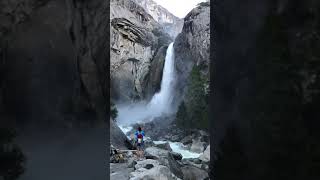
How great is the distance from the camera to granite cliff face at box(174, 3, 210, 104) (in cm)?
2242

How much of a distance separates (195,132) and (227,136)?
56.4 ft

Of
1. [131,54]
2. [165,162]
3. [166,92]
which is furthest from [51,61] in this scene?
[131,54]

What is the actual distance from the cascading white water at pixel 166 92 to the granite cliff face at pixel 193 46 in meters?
0.57

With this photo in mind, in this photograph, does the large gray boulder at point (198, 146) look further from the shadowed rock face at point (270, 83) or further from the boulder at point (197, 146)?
the shadowed rock face at point (270, 83)

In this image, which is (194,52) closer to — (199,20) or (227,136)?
(199,20)

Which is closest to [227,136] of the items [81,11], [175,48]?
[81,11]

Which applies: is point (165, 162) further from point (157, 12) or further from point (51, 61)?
point (157, 12)

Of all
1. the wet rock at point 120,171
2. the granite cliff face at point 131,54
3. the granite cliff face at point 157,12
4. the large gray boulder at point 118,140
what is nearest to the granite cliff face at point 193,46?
the granite cliff face at point 131,54

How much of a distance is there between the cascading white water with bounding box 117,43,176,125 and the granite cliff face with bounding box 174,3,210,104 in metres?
0.66

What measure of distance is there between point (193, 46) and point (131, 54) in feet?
17.8

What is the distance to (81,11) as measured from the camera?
382 cm

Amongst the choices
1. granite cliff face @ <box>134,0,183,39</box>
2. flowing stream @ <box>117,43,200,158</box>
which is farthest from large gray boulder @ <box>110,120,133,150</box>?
granite cliff face @ <box>134,0,183,39</box>

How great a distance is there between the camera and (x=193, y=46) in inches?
924

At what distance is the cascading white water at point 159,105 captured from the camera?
989 inches
